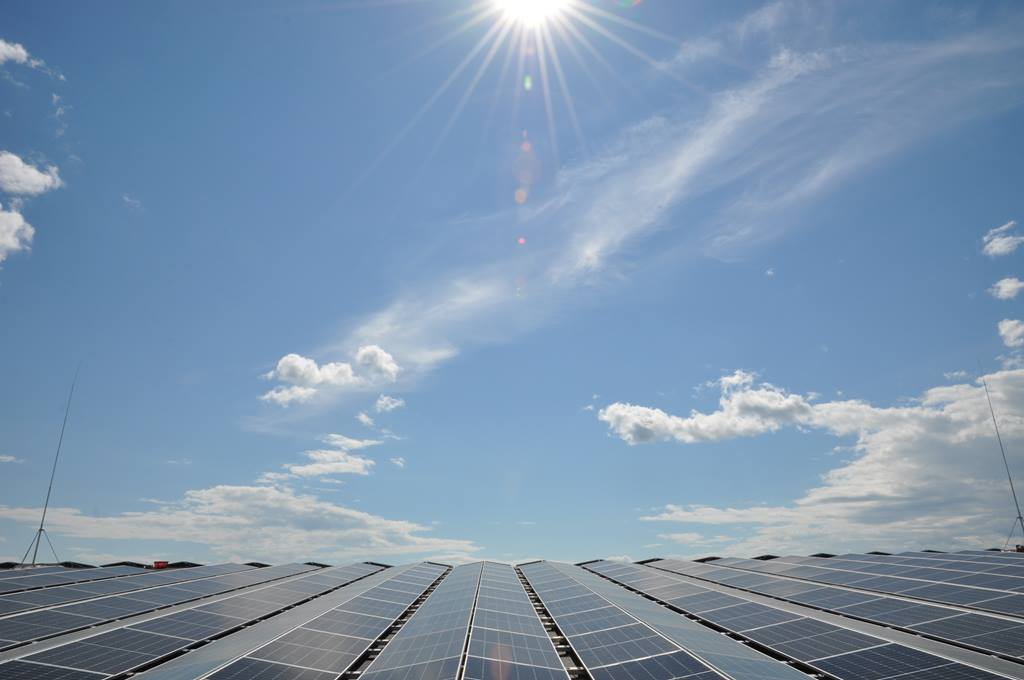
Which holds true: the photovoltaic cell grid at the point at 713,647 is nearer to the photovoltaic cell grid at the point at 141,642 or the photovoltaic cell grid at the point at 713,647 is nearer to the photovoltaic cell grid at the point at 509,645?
the photovoltaic cell grid at the point at 509,645

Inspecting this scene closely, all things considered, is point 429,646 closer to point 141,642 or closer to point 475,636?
point 475,636

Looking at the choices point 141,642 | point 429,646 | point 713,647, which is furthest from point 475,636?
point 141,642

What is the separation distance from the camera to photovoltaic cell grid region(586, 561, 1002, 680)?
1934cm

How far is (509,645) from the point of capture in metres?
24.4

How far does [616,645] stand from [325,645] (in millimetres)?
14016

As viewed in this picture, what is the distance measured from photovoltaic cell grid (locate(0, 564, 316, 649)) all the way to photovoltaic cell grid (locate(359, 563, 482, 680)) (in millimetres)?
17988

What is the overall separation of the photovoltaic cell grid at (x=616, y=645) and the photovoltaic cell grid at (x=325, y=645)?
10690 mm

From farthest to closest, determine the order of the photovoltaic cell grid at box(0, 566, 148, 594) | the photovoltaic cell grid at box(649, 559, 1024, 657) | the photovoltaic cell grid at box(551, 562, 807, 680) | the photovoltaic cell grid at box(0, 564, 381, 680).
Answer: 1. the photovoltaic cell grid at box(0, 566, 148, 594)
2. the photovoltaic cell grid at box(649, 559, 1024, 657)
3. the photovoltaic cell grid at box(0, 564, 381, 680)
4. the photovoltaic cell grid at box(551, 562, 807, 680)

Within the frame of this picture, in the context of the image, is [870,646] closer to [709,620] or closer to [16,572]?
[709,620]

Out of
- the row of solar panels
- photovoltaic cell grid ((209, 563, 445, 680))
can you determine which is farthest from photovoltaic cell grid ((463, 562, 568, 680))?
photovoltaic cell grid ((209, 563, 445, 680))

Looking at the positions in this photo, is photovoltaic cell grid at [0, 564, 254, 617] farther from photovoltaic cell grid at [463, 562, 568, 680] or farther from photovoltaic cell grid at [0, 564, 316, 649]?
photovoltaic cell grid at [463, 562, 568, 680]

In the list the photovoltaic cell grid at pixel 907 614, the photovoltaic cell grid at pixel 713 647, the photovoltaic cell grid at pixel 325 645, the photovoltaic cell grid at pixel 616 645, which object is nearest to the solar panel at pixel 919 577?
the photovoltaic cell grid at pixel 907 614

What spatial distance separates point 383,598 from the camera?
3912cm

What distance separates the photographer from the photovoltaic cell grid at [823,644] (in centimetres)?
1934
